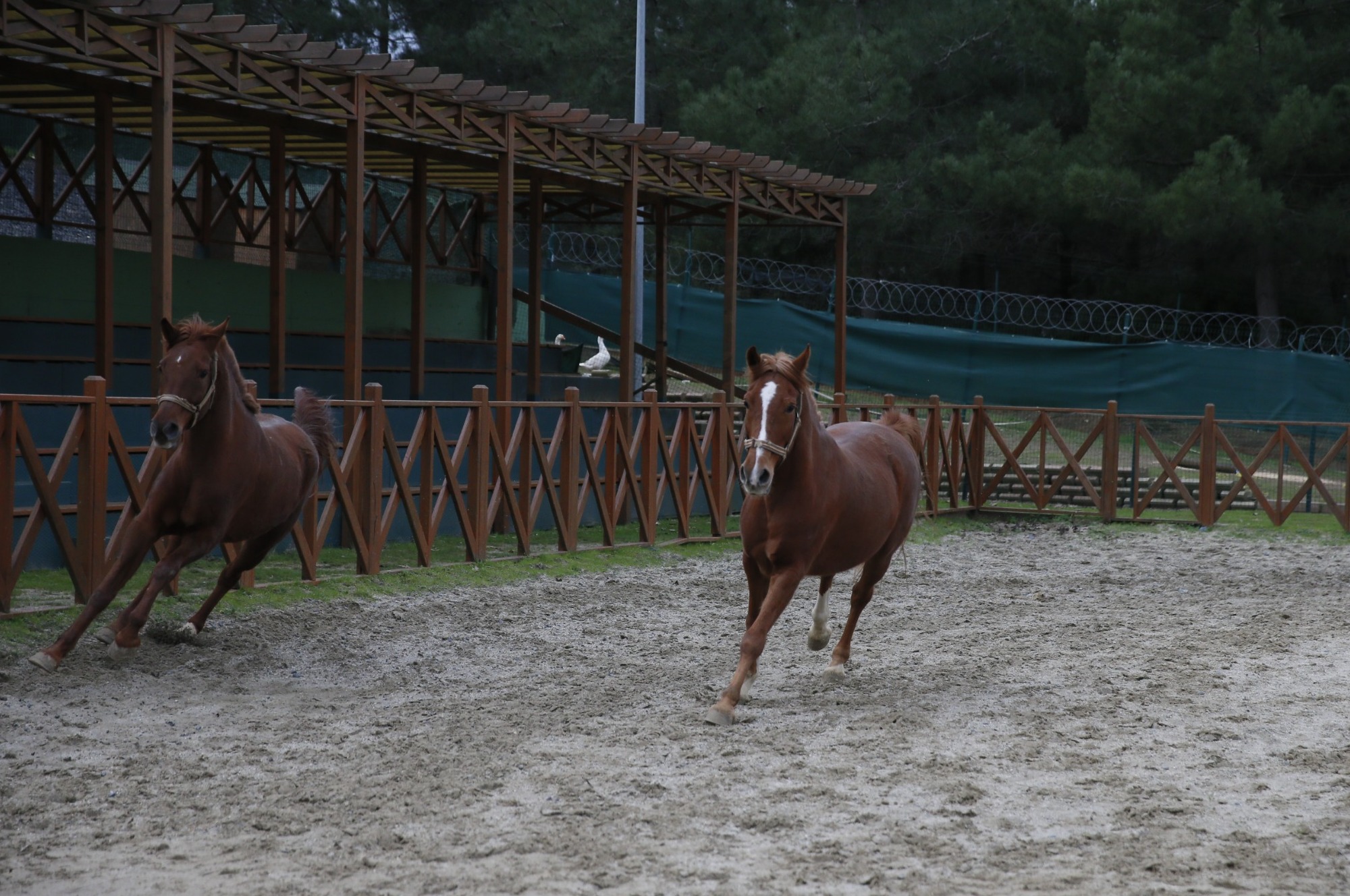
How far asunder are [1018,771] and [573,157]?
9240 millimetres

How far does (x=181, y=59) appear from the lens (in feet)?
30.8

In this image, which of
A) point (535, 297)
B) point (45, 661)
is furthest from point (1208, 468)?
point (45, 661)

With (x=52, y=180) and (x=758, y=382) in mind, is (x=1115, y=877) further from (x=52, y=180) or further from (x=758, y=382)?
(x=52, y=180)

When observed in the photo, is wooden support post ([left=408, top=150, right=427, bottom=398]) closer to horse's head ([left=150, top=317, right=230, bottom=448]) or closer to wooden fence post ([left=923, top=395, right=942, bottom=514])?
wooden fence post ([left=923, top=395, right=942, bottom=514])

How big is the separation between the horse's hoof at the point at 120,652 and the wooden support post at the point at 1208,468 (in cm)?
1230

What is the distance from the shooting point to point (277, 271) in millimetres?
12484

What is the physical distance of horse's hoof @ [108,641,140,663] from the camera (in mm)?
6621

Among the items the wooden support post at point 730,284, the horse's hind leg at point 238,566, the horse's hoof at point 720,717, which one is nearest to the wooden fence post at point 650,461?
the wooden support post at point 730,284

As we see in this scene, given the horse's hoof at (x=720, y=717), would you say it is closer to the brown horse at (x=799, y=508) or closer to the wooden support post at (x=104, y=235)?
the brown horse at (x=799, y=508)

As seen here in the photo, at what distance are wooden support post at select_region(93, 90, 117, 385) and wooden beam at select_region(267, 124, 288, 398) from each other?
1.35 m

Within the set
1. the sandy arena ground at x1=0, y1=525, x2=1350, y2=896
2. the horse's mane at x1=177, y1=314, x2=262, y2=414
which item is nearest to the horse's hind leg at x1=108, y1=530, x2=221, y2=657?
the sandy arena ground at x1=0, y1=525, x2=1350, y2=896

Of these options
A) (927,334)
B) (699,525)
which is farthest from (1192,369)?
(699,525)

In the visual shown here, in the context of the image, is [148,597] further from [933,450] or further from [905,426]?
[933,450]

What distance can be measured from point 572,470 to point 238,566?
4186 mm
